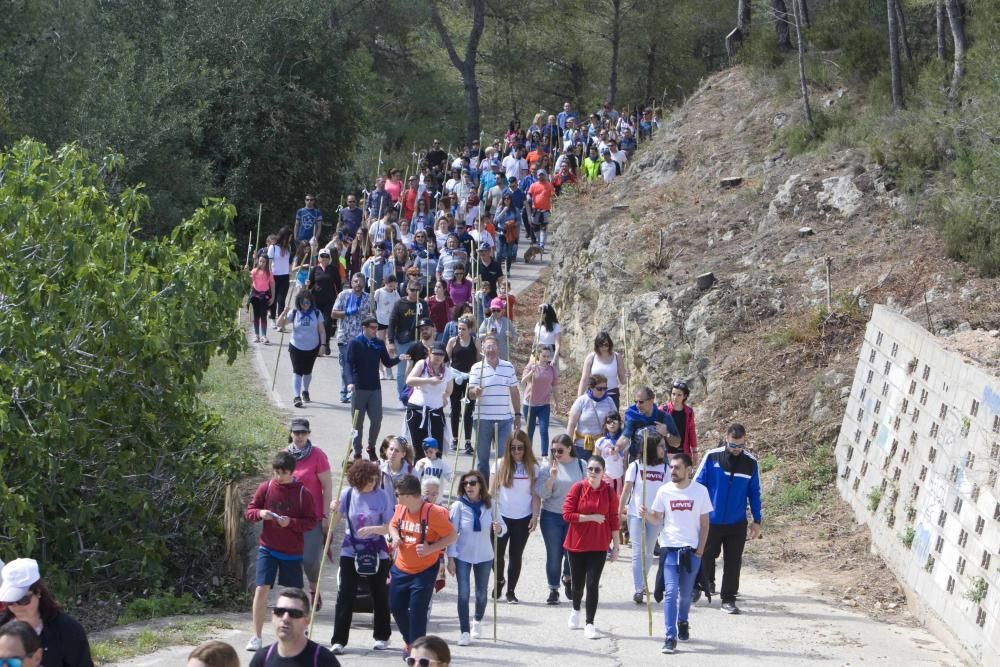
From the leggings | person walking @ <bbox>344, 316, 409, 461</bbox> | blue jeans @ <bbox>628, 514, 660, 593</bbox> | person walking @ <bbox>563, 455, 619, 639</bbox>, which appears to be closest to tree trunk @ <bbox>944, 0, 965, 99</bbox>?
person walking @ <bbox>344, 316, 409, 461</bbox>

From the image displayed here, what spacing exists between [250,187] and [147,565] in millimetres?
21113

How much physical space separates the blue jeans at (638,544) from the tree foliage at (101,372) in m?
4.72

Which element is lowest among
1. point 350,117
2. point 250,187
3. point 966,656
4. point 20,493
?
point 966,656

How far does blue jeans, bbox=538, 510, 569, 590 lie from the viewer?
11641mm

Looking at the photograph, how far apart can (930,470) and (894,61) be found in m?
11.4

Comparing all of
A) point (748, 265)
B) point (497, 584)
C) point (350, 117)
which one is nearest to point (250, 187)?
point (350, 117)

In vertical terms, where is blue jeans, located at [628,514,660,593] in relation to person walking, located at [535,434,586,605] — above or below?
below

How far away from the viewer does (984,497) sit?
11.2m

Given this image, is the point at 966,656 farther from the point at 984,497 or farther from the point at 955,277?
the point at 955,277

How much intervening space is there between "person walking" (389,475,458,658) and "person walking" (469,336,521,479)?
463 centimetres

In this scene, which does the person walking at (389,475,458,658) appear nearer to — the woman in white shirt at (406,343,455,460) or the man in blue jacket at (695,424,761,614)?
the man in blue jacket at (695,424,761,614)

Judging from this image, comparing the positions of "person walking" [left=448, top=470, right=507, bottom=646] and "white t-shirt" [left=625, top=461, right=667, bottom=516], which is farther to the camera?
"white t-shirt" [left=625, top=461, right=667, bottom=516]

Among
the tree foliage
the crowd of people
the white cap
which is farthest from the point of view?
the tree foliage

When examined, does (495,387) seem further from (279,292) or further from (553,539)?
(279,292)
